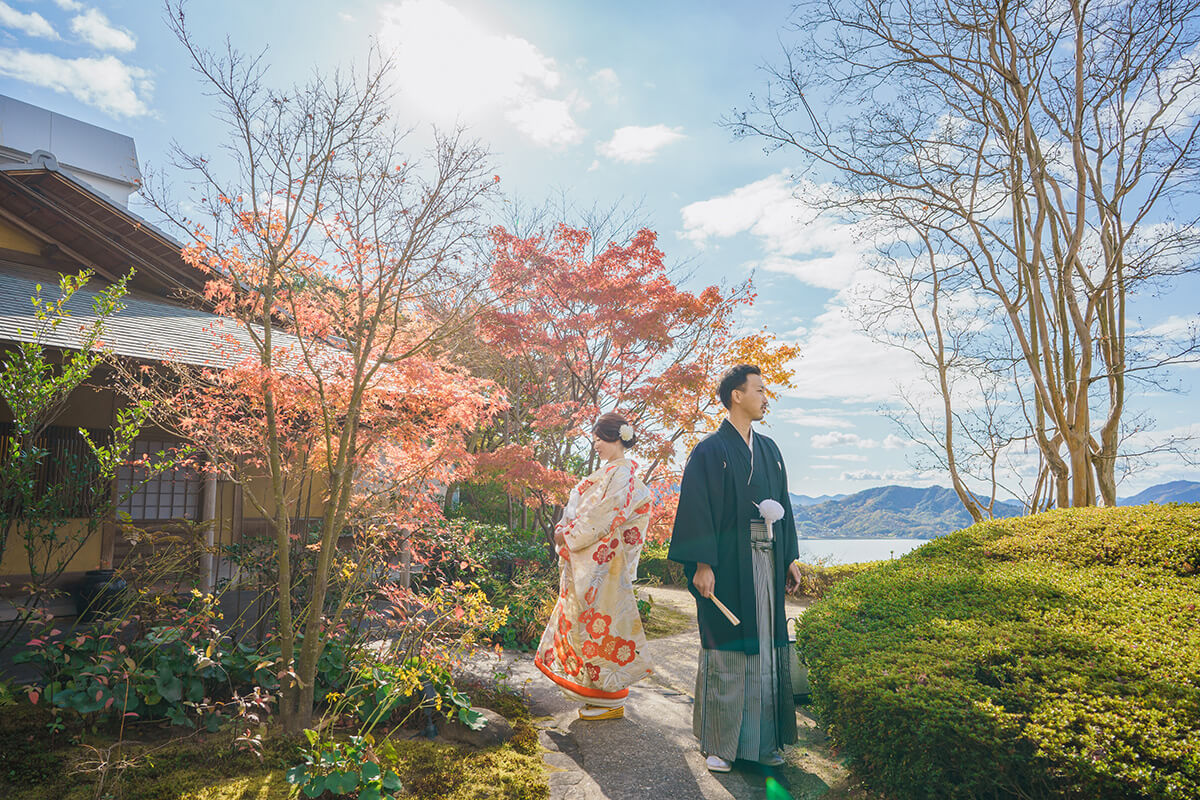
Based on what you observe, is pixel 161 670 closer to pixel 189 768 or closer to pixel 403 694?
pixel 189 768

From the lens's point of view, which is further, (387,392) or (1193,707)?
(387,392)

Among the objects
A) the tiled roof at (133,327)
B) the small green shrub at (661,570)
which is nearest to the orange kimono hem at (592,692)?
the tiled roof at (133,327)

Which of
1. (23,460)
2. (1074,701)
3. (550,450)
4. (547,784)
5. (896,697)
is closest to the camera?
(1074,701)

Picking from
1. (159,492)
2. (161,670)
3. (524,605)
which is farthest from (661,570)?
(161,670)

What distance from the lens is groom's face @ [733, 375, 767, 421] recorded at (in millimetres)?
3898

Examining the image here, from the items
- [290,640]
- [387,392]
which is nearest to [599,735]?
[290,640]

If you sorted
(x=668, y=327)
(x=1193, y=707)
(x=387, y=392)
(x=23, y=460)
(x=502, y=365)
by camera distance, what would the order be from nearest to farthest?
(x=1193, y=707)
(x=23, y=460)
(x=387, y=392)
(x=668, y=327)
(x=502, y=365)

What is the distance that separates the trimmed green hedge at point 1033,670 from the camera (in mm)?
2191

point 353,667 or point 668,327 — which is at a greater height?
point 668,327

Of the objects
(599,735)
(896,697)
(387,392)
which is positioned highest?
(387,392)

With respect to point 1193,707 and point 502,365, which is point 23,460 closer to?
point 1193,707

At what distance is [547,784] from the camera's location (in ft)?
10.6

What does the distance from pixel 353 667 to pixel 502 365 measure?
916cm

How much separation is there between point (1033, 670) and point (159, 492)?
1058 centimetres
